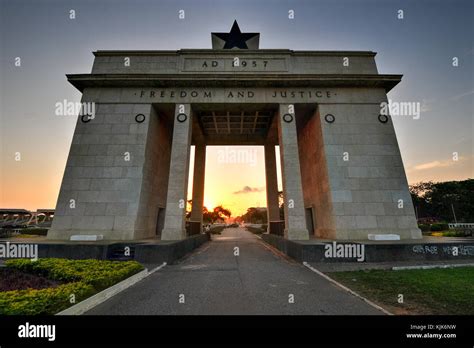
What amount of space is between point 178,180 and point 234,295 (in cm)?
1274

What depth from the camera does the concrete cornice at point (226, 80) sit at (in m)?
19.4

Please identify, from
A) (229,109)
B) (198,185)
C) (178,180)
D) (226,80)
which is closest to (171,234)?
(178,180)

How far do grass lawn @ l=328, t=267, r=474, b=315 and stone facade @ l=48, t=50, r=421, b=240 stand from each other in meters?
7.95

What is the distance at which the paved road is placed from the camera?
18.4 feet

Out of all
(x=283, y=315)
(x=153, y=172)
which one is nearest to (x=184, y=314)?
(x=283, y=315)

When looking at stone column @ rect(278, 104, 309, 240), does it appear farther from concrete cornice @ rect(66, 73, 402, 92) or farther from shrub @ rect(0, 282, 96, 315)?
shrub @ rect(0, 282, 96, 315)

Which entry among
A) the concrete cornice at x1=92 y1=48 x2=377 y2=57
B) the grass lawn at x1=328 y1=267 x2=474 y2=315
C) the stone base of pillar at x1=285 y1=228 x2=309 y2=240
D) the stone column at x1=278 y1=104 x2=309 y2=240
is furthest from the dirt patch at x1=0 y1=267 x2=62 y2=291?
the concrete cornice at x1=92 y1=48 x2=377 y2=57

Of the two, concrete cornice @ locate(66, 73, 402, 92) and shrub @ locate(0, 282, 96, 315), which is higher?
concrete cornice @ locate(66, 73, 402, 92)

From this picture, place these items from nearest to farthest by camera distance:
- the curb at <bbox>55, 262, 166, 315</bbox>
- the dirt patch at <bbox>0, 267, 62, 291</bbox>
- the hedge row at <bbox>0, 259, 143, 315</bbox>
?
the hedge row at <bbox>0, 259, 143, 315</bbox> → the curb at <bbox>55, 262, 166, 315</bbox> → the dirt patch at <bbox>0, 267, 62, 291</bbox>

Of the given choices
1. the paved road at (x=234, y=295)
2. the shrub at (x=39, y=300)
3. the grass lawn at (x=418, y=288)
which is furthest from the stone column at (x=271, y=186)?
the shrub at (x=39, y=300)

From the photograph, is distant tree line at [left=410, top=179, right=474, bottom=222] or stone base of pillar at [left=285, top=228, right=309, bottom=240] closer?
stone base of pillar at [left=285, top=228, right=309, bottom=240]

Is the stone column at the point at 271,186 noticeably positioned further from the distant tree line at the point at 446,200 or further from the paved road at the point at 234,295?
the distant tree line at the point at 446,200

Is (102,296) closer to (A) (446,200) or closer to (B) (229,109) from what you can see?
→ (B) (229,109)

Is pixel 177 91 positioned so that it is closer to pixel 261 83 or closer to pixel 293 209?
pixel 261 83
